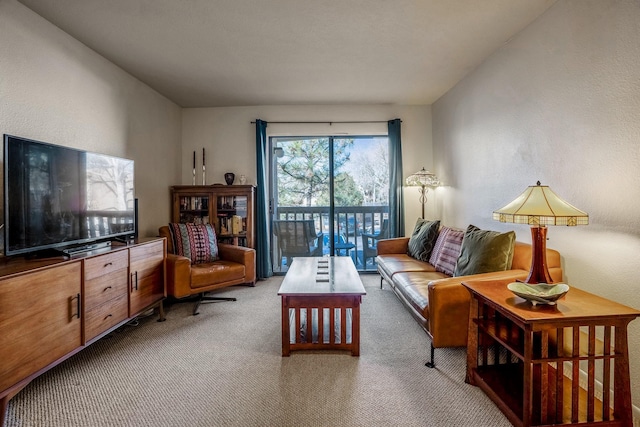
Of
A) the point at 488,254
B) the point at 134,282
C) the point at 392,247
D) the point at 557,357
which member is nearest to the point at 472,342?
the point at 557,357

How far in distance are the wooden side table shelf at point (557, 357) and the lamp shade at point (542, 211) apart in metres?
0.42

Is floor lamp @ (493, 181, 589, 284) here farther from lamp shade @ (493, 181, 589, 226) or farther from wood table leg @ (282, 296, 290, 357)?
wood table leg @ (282, 296, 290, 357)

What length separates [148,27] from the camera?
7.57 ft

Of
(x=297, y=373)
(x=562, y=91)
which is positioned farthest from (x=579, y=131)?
(x=297, y=373)

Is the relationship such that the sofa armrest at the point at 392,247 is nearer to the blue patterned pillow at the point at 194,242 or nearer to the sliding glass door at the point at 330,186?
the sliding glass door at the point at 330,186

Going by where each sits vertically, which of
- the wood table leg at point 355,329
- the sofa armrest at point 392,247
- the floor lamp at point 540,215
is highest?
the floor lamp at point 540,215

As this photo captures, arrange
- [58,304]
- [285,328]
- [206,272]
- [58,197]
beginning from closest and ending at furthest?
[58,304] < [58,197] < [285,328] < [206,272]

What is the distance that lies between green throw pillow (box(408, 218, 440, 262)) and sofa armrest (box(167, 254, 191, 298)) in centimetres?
253

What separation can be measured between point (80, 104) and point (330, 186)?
9.68 feet

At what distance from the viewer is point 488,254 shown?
7.20ft

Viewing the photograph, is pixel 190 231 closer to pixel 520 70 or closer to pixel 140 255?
pixel 140 255

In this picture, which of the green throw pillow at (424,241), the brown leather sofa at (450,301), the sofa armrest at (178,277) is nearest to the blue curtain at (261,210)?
the sofa armrest at (178,277)

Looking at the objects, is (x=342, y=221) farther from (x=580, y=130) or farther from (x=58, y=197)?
(x=58, y=197)

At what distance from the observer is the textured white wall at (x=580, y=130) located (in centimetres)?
155
